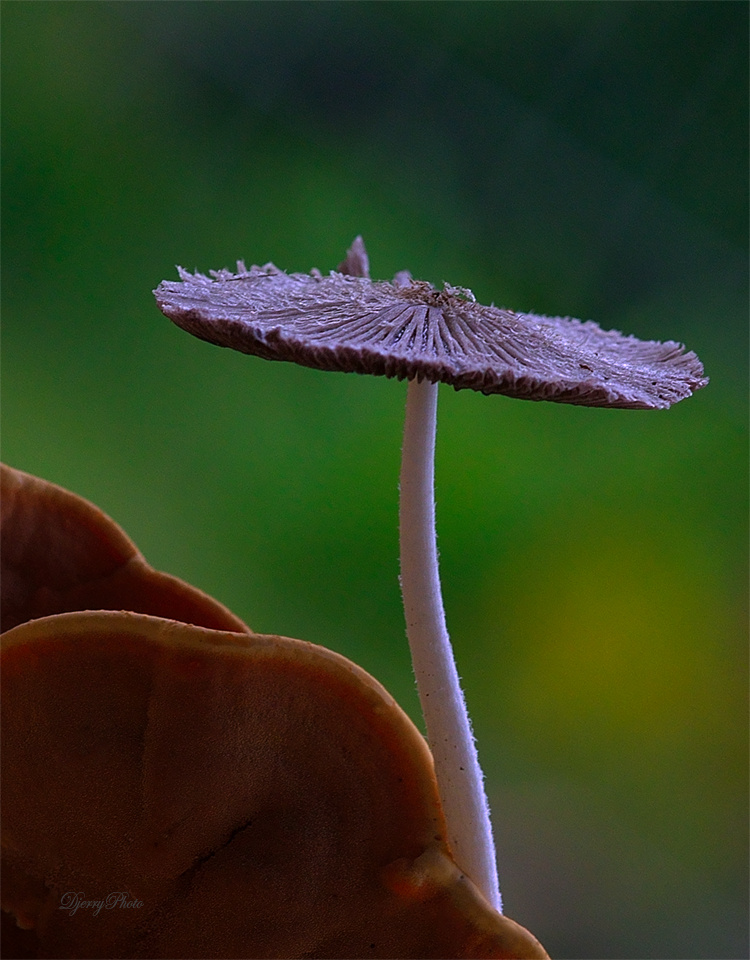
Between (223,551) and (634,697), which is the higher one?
(634,697)

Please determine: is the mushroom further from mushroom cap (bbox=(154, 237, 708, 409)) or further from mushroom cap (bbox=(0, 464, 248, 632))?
mushroom cap (bbox=(0, 464, 248, 632))

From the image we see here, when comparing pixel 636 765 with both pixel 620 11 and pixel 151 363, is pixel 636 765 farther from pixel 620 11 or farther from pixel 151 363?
pixel 620 11

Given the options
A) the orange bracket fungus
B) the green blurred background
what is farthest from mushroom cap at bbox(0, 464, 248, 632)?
the green blurred background

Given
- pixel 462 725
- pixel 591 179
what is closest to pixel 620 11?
pixel 591 179

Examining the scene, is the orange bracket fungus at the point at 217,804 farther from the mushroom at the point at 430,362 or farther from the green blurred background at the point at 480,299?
the green blurred background at the point at 480,299

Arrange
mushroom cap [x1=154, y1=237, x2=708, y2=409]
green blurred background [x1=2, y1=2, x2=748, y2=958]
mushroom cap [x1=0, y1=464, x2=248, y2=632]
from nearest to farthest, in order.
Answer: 1. mushroom cap [x1=154, y1=237, x2=708, y2=409]
2. mushroom cap [x1=0, y1=464, x2=248, y2=632]
3. green blurred background [x1=2, y1=2, x2=748, y2=958]
